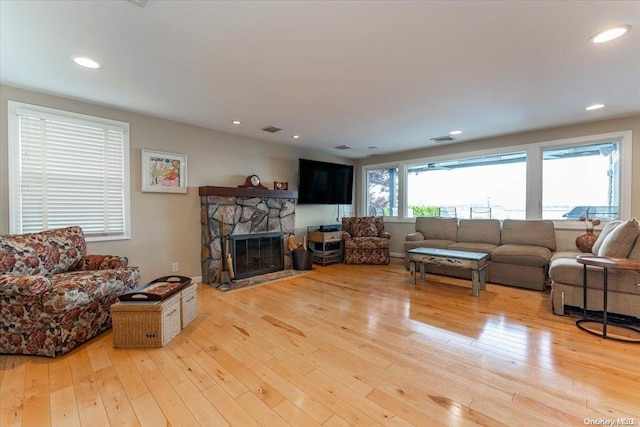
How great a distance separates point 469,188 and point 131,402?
18.4ft

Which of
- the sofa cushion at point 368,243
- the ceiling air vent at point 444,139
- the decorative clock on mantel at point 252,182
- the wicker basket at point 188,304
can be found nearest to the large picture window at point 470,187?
the ceiling air vent at point 444,139

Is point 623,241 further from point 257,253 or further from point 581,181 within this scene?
point 257,253

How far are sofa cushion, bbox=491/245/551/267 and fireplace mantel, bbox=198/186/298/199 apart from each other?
338cm

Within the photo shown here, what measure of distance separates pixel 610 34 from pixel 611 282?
7.01ft

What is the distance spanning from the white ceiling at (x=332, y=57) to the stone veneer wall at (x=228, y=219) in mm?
1279

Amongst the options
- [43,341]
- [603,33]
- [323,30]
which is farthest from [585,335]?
[43,341]

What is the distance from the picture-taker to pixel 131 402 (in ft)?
5.16

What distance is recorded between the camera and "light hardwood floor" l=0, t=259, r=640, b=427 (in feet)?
4.85

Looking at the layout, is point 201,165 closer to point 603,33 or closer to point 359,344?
point 359,344

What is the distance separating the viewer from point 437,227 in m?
5.15

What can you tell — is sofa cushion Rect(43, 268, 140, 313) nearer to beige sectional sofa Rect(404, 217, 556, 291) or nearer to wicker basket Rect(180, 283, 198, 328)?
wicker basket Rect(180, 283, 198, 328)

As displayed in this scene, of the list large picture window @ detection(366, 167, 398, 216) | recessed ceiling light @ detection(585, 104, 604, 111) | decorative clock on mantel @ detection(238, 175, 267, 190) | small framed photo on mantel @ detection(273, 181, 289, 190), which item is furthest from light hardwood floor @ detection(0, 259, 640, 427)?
large picture window @ detection(366, 167, 398, 216)

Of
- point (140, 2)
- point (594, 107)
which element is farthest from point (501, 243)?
point (140, 2)

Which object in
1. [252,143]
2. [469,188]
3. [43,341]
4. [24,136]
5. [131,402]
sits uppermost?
[252,143]
